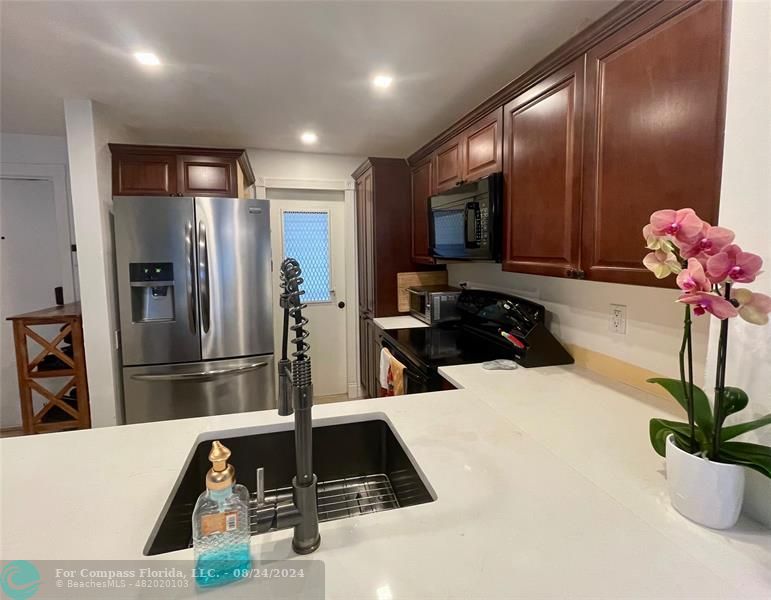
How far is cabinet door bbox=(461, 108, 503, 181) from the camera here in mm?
1844

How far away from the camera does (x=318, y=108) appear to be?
2.55m

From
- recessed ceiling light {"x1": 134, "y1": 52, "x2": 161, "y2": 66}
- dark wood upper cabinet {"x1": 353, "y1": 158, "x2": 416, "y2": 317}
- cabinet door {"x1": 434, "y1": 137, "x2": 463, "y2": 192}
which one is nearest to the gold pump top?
cabinet door {"x1": 434, "y1": 137, "x2": 463, "y2": 192}

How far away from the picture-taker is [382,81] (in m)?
2.17

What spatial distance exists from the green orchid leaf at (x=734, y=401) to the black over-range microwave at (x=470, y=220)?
123 cm

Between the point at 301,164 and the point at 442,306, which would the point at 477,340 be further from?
the point at 301,164

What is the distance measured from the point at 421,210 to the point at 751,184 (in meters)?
2.28

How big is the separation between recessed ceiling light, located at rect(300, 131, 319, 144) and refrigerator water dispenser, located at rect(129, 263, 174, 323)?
4.86 feet

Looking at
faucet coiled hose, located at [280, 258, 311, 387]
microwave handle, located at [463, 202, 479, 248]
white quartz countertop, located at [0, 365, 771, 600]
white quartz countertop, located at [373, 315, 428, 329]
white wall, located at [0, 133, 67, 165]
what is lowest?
white quartz countertop, located at [0, 365, 771, 600]

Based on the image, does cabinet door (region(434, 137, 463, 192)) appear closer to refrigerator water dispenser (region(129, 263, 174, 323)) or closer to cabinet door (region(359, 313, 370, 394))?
cabinet door (region(359, 313, 370, 394))

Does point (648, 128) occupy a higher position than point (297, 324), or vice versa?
point (648, 128)

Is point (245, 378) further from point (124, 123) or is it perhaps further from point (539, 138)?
point (539, 138)

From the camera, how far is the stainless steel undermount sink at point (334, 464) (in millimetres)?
1033

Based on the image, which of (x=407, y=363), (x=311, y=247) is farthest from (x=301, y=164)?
(x=407, y=363)

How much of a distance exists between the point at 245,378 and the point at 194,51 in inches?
78.4
